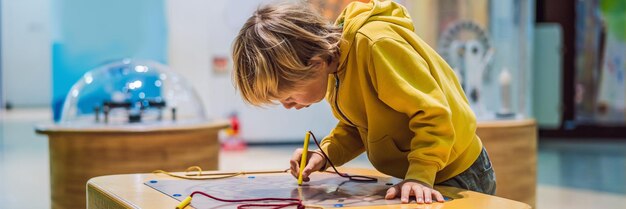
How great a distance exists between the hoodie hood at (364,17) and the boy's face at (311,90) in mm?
41

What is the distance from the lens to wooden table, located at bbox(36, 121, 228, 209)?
11.2 feet

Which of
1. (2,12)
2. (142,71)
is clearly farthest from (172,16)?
(2,12)

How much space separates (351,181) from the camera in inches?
73.9

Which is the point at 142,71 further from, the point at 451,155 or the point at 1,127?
the point at 1,127

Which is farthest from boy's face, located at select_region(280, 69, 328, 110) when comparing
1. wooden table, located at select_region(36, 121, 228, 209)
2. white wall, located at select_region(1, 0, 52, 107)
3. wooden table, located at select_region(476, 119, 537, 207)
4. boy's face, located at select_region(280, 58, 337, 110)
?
white wall, located at select_region(1, 0, 52, 107)

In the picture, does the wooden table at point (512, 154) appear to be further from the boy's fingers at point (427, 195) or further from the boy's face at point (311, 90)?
the boy's fingers at point (427, 195)

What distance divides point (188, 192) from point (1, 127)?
10522 millimetres

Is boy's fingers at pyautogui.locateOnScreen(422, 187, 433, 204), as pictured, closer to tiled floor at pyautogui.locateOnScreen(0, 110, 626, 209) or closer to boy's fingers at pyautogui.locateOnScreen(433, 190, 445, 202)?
boy's fingers at pyautogui.locateOnScreen(433, 190, 445, 202)

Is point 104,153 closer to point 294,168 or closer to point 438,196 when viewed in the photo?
point 294,168

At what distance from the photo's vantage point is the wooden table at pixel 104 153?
11.2ft

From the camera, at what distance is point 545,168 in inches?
268

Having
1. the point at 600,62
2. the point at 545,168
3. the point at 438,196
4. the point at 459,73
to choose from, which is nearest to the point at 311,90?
the point at 438,196

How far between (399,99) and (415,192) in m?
0.20

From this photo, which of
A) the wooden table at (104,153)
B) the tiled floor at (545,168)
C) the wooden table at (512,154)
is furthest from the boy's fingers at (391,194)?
the tiled floor at (545,168)
